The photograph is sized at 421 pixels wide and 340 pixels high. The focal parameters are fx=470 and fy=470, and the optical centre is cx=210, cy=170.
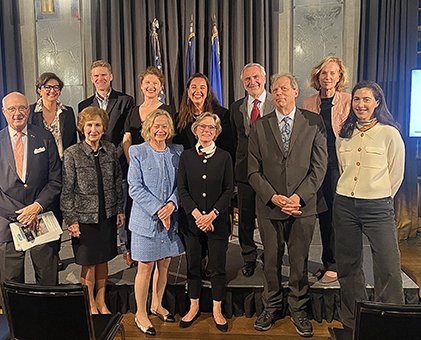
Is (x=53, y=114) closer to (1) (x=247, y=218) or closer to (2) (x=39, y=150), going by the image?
(2) (x=39, y=150)

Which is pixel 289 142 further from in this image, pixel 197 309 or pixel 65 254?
pixel 65 254

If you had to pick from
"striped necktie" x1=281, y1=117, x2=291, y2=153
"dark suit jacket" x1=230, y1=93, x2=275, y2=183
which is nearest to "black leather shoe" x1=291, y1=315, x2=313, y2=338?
"dark suit jacket" x1=230, y1=93, x2=275, y2=183

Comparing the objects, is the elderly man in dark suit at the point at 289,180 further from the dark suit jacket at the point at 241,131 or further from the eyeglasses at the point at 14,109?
the eyeglasses at the point at 14,109

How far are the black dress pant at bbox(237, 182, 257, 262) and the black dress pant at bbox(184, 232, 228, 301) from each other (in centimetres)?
42

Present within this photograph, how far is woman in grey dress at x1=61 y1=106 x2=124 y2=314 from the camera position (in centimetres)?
269

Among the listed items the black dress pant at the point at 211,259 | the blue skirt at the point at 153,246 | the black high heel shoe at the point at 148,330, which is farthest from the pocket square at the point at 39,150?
the black high heel shoe at the point at 148,330

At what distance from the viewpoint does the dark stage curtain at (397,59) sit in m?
4.58

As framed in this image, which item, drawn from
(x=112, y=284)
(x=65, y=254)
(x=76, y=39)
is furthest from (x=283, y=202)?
(x=76, y=39)

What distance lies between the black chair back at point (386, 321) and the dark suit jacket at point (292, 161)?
3.67ft

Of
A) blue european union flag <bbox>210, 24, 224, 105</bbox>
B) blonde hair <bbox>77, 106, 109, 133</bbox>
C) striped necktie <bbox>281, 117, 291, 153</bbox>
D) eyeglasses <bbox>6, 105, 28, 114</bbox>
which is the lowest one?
striped necktie <bbox>281, 117, 291, 153</bbox>

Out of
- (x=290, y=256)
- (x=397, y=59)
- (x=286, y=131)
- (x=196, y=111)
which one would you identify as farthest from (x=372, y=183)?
(x=397, y=59)

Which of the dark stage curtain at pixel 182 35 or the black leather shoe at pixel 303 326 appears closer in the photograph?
the black leather shoe at pixel 303 326

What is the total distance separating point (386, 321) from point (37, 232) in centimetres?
187

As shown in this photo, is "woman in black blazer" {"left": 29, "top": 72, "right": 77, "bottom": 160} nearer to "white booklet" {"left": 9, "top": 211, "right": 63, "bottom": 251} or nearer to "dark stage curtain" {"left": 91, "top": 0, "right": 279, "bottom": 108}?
"white booklet" {"left": 9, "top": 211, "right": 63, "bottom": 251}
